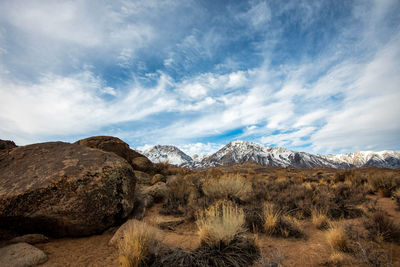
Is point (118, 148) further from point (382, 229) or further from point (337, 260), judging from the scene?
point (382, 229)

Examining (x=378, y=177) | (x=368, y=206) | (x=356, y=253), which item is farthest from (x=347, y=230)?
(x=378, y=177)

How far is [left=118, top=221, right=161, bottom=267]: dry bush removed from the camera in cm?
271

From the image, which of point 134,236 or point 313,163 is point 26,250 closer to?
point 134,236

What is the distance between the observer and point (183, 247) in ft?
11.6

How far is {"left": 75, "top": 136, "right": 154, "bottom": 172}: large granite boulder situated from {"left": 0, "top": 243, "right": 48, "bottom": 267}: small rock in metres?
7.25

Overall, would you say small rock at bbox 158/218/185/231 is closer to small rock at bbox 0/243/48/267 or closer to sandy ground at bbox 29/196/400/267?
sandy ground at bbox 29/196/400/267

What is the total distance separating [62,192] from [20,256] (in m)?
1.20

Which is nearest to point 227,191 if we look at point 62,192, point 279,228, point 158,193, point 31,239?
point 279,228

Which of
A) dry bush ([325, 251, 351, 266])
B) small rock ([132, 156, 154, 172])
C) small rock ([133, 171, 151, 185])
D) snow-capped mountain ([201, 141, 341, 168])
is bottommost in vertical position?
dry bush ([325, 251, 351, 266])

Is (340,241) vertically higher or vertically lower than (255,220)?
lower

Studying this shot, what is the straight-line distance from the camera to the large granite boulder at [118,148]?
1010 centimetres

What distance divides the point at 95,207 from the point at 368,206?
25.4 feet

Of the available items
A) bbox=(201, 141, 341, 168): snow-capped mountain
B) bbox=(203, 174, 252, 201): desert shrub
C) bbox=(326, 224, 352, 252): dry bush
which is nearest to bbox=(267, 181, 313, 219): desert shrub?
bbox=(203, 174, 252, 201): desert shrub

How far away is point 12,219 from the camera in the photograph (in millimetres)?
3531
